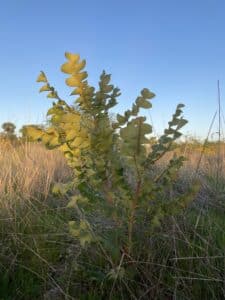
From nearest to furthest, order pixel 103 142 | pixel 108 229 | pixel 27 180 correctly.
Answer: pixel 103 142, pixel 108 229, pixel 27 180

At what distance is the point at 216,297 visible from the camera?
80.6 inches

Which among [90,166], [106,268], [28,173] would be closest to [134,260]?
[106,268]

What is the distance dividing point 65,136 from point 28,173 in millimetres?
2118

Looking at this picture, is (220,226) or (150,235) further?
(220,226)

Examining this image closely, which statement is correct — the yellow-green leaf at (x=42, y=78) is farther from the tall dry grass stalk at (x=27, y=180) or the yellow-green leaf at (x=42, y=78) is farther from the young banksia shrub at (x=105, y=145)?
the tall dry grass stalk at (x=27, y=180)

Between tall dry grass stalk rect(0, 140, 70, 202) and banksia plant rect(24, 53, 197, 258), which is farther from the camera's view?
tall dry grass stalk rect(0, 140, 70, 202)

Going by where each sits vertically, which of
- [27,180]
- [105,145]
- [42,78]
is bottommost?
[27,180]

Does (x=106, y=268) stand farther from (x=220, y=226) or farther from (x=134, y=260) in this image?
(x=220, y=226)

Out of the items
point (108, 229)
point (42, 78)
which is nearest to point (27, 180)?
point (108, 229)

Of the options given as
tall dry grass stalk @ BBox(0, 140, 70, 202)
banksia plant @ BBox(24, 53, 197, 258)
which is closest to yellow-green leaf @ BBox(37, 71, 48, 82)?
banksia plant @ BBox(24, 53, 197, 258)

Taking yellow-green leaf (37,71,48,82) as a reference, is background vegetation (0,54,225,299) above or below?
below

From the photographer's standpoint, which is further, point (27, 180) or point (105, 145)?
point (27, 180)

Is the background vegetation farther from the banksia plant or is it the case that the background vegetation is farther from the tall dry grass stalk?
the tall dry grass stalk

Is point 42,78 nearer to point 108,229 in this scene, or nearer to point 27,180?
point 108,229
